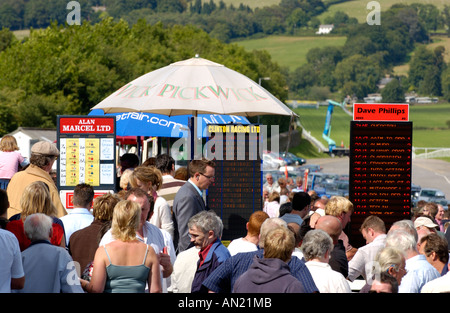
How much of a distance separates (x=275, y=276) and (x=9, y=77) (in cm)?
5721

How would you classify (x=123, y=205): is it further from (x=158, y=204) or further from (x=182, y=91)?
(x=182, y=91)

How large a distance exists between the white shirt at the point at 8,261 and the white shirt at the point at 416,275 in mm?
3239

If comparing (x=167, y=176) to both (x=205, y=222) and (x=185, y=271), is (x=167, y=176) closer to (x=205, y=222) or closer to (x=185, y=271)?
(x=185, y=271)

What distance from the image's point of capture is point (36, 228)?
20.6ft

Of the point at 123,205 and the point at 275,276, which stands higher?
the point at 123,205

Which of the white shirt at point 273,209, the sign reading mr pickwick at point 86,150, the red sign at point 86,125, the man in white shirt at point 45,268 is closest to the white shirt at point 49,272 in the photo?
the man in white shirt at point 45,268

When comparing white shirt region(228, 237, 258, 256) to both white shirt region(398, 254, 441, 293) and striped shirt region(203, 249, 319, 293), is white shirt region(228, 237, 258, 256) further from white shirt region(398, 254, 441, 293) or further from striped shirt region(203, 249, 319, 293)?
white shirt region(398, 254, 441, 293)

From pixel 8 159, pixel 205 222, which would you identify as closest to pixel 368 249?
pixel 205 222

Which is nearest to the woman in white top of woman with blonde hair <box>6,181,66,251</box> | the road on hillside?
woman with blonde hair <box>6,181,66,251</box>

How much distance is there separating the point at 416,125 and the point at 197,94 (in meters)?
159

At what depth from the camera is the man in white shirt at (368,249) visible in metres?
8.44
